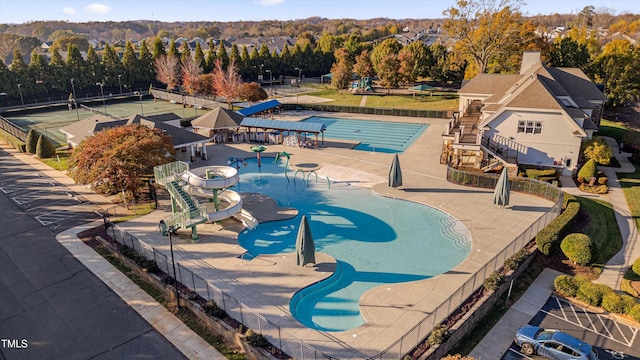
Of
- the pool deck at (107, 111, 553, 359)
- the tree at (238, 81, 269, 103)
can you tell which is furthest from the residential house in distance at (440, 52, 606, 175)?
the tree at (238, 81, 269, 103)

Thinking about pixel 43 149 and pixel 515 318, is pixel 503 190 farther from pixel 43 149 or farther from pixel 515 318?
pixel 43 149

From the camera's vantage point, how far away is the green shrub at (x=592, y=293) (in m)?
20.7

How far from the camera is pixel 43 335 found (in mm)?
18828

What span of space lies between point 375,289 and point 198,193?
1555 cm

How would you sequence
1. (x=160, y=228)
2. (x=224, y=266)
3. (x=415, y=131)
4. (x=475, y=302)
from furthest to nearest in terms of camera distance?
(x=415, y=131), (x=160, y=228), (x=224, y=266), (x=475, y=302)

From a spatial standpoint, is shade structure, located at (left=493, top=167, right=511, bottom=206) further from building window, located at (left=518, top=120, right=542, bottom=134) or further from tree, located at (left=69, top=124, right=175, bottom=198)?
tree, located at (left=69, top=124, right=175, bottom=198)

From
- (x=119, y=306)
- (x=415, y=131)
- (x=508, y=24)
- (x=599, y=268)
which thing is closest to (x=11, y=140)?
(x=119, y=306)

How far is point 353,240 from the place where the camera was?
1076 inches

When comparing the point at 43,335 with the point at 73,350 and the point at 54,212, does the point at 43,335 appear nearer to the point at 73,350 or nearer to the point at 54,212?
the point at 73,350

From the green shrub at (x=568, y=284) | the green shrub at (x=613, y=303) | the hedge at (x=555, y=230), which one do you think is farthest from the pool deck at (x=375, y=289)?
the green shrub at (x=613, y=303)

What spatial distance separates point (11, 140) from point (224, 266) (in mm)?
42845

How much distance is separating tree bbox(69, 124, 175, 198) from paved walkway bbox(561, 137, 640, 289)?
30087mm

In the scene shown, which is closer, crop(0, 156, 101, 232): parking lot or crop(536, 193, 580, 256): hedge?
crop(536, 193, 580, 256): hedge

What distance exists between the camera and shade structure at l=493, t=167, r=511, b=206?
30.1m
